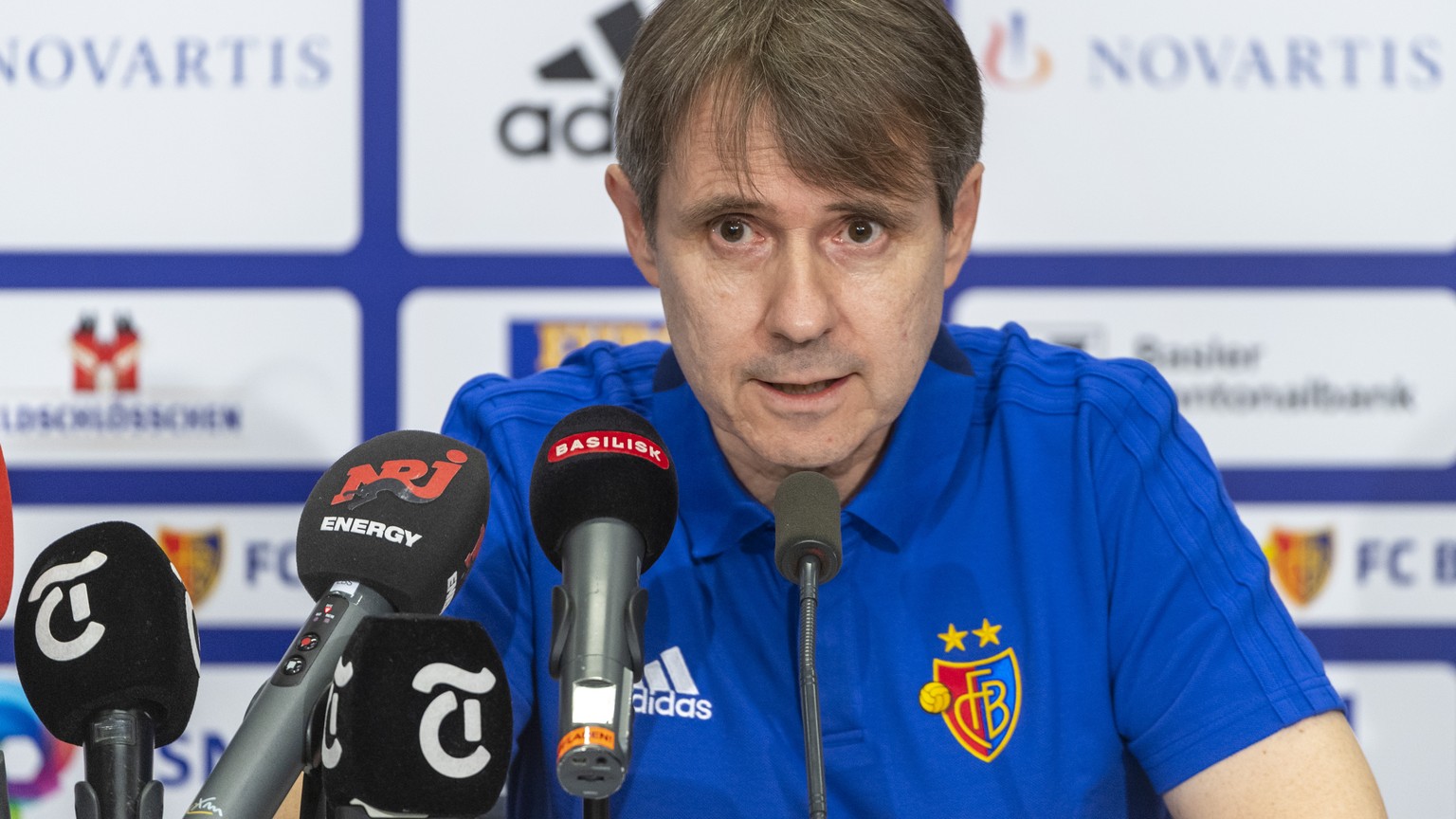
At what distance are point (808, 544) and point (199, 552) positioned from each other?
1412 mm

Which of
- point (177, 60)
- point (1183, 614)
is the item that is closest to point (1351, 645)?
point (1183, 614)

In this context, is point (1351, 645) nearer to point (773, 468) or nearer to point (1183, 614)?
point (1183, 614)

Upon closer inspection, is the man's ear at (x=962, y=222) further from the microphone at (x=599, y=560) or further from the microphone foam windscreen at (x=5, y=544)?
the microphone foam windscreen at (x=5, y=544)

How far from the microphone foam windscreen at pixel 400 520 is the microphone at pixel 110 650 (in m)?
0.07

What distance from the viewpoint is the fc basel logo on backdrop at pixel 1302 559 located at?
6.48 feet

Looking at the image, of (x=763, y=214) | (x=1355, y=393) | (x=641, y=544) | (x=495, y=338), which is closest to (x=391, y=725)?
(x=641, y=544)

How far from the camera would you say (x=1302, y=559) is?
1.98 m

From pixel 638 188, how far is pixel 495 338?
86 centimetres

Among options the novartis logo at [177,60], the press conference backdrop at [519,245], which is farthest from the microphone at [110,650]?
the novartis logo at [177,60]

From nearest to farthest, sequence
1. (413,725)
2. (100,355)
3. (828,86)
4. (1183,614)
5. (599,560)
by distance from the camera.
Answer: (413,725), (599,560), (828,86), (1183,614), (100,355)

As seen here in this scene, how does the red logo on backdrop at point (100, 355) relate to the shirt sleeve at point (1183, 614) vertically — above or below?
above

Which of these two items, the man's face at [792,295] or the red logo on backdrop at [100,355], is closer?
the man's face at [792,295]

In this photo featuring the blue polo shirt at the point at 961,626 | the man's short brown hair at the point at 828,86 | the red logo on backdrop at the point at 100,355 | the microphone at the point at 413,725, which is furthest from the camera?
the red logo on backdrop at the point at 100,355

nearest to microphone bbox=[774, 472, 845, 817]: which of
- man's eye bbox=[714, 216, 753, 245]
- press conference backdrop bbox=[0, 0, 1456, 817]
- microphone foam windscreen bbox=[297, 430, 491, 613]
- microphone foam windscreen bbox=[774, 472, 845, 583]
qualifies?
microphone foam windscreen bbox=[774, 472, 845, 583]
